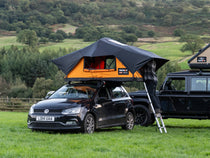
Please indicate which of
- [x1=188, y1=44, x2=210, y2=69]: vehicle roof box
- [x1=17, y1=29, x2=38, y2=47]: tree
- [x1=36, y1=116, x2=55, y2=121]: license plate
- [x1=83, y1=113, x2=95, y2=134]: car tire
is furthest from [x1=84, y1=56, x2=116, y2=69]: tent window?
[x1=17, y1=29, x2=38, y2=47]: tree

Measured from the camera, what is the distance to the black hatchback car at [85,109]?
11492mm

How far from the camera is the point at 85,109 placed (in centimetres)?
1173

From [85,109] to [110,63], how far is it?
2.73m

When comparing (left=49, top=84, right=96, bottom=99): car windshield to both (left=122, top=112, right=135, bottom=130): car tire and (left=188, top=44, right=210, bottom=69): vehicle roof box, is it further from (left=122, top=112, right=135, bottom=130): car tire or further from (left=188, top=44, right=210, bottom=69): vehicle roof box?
(left=188, top=44, right=210, bottom=69): vehicle roof box

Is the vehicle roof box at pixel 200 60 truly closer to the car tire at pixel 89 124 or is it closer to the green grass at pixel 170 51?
the car tire at pixel 89 124

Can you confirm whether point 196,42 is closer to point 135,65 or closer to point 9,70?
point 9,70

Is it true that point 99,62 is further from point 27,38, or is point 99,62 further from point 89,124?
point 27,38

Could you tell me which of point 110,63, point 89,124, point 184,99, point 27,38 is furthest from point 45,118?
point 27,38

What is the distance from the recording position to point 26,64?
12425 cm

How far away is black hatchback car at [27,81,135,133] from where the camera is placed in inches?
452

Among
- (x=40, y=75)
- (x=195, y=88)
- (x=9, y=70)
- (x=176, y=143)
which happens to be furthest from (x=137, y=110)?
(x=9, y=70)

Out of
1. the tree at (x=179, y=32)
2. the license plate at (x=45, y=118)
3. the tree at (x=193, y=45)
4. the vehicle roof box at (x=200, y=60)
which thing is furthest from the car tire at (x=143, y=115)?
the tree at (x=179, y=32)

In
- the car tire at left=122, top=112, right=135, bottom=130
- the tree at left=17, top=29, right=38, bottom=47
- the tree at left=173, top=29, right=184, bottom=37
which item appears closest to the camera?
the car tire at left=122, top=112, right=135, bottom=130

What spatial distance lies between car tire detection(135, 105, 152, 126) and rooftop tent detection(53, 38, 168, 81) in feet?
6.40
